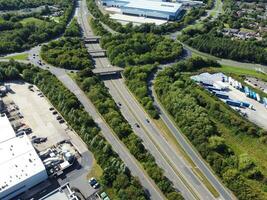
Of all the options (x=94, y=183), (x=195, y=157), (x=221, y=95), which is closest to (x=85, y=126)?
(x=94, y=183)

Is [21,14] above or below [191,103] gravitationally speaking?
above

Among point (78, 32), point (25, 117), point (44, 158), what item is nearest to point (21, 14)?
point (78, 32)

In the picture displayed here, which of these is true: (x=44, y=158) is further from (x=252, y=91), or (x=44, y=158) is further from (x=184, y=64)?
(x=252, y=91)

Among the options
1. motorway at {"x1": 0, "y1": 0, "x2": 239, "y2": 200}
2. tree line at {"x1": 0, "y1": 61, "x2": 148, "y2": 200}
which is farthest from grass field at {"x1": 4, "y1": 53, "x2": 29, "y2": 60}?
motorway at {"x1": 0, "y1": 0, "x2": 239, "y2": 200}

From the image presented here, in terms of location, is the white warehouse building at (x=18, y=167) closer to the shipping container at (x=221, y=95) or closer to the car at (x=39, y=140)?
the car at (x=39, y=140)

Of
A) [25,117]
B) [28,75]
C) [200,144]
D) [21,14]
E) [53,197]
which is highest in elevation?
[21,14]

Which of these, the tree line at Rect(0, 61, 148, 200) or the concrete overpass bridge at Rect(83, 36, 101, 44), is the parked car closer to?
the tree line at Rect(0, 61, 148, 200)
